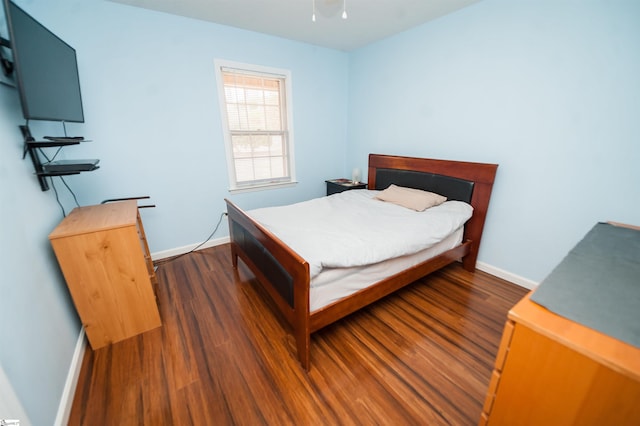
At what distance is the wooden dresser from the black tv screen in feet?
8.01

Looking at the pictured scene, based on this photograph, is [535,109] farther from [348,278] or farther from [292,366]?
[292,366]

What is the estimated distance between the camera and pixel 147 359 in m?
1.59

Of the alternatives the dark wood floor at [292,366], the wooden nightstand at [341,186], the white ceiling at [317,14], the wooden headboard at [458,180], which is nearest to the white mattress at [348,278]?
the dark wood floor at [292,366]

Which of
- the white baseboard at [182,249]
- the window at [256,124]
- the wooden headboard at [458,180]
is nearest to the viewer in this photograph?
the wooden headboard at [458,180]

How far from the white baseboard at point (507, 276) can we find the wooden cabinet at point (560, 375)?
1.89 metres

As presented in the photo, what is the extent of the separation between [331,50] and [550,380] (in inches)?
159

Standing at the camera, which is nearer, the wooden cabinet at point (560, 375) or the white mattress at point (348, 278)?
the wooden cabinet at point (560, 375)

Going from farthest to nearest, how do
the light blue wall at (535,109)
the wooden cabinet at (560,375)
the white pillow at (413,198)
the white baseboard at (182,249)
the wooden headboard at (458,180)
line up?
1. the white baseboard at (182,249)
2. the white pillow at (413,198)
3. the wooden headboard at (458,180)
4. the light blue wall at (535,109)
5. the wooden cabinet at (560,375)

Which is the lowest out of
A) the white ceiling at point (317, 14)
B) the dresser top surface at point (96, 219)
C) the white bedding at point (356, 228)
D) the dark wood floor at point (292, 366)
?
the dark wood floor at point (292, 366)

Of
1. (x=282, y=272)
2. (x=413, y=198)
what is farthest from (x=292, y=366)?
(x=413, y=198)

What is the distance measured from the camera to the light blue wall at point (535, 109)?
1.70 m

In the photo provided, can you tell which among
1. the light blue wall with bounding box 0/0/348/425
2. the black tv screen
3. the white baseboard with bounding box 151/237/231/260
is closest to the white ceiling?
the light blue wall with bounding box 0/0/348/425

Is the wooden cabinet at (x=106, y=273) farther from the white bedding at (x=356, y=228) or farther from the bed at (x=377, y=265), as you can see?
the white bedding at (x=356, y=228)

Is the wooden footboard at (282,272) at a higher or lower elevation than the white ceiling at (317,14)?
lower
